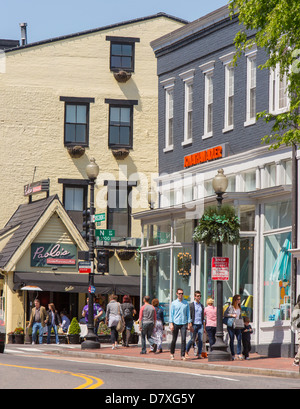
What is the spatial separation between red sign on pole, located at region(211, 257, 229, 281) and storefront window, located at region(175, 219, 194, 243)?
5905 millimetres

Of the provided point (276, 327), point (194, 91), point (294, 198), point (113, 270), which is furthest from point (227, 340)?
point (113, 270)

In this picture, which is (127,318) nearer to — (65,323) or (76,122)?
(65,323)

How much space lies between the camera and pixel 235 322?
1019 inches

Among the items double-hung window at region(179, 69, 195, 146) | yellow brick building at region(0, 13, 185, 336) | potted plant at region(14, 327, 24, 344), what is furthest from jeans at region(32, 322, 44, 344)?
double-hung window at region(179, 69, 195, 146)

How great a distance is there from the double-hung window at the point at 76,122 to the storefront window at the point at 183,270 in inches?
617

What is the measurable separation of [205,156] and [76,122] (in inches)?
596

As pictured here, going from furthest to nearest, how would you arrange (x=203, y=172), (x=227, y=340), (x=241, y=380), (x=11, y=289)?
1. (x=11, y=289)
2. (x=203, y=172)
3. (x=227, y=340)
4. (x=241, y=380)

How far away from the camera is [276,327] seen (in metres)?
26.6

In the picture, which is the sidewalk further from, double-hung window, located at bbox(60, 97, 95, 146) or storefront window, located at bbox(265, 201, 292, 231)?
double-hung window, located at bbox(60, 97, 95, 146)

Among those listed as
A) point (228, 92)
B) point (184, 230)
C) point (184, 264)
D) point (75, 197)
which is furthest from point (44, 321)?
point (228, 92)

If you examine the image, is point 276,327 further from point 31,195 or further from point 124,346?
point 31,195

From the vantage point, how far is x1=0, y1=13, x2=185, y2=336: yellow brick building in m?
45.7

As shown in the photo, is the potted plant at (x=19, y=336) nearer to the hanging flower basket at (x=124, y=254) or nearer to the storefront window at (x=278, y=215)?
the hanging flower basket at (x=124, y=254)

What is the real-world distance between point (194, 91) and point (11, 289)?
14.6 m
